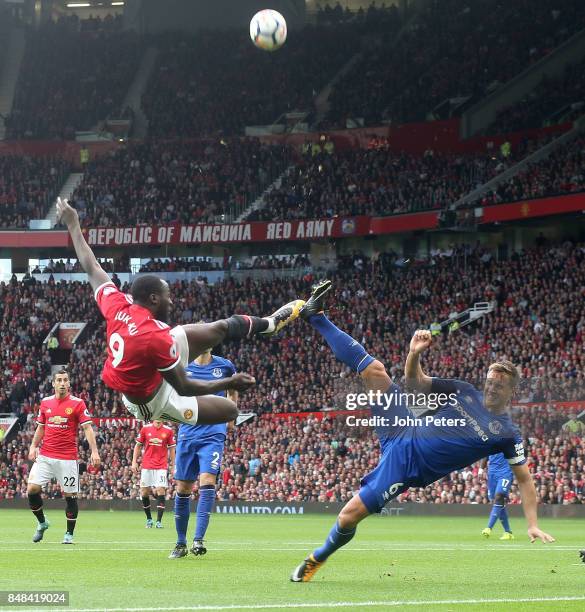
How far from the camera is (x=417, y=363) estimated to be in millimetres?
11336

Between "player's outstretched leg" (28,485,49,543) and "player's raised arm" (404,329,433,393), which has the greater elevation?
"player's raised arm" (404,329,433,393)

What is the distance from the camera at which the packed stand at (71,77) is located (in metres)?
63.1

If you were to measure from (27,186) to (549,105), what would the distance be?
25.9 metres

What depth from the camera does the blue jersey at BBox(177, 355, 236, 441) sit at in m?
15.7

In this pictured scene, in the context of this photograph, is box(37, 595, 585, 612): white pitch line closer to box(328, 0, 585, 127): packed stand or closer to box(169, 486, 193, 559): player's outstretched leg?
box(169, 486, 193, 559): player's outstretched leg

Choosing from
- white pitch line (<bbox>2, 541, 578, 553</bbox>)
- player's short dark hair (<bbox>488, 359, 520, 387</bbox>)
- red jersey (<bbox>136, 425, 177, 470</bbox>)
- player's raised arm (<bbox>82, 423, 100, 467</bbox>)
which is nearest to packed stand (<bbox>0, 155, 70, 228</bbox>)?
red jersey (<bbox>136, 425, 177, 470</bbox>)

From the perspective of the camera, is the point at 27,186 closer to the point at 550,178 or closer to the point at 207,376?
the point at 550,178

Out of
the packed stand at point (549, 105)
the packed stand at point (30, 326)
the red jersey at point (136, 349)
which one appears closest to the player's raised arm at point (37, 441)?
the red jersey at point (136, 349)

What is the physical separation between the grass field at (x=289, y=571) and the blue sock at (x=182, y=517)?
0.38 m

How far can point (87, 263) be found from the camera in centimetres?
1159

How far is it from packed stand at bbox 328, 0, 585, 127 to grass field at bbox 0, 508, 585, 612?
36253mm

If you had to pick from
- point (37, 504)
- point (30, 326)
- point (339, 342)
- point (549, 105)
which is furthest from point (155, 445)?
point (549, 105)

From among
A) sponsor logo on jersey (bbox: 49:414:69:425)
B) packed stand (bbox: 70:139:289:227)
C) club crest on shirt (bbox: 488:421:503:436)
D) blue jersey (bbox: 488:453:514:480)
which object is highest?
packed stand (bbox: 70:139:289:227)

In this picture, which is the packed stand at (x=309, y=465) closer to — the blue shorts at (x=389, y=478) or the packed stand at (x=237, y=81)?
the blue shorts at (x=389, y=478)
